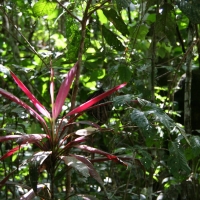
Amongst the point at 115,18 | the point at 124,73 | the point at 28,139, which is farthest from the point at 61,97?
the point at 124,73

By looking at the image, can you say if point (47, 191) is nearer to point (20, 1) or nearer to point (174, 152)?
point (174, 152)

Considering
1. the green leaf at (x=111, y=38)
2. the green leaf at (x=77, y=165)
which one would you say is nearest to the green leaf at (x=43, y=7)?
the green leaf at (x=111, y=38)

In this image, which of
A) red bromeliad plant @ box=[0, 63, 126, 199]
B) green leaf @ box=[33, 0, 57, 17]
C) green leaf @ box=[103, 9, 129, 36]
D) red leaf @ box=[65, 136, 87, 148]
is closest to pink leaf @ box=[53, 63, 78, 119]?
red bromeliad plant @ box=[0, 63, 126, 199]

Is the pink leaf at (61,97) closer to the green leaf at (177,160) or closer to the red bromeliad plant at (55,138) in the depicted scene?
the red bromeliad plant at (55,138)

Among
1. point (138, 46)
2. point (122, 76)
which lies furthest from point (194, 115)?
point (122, 76)

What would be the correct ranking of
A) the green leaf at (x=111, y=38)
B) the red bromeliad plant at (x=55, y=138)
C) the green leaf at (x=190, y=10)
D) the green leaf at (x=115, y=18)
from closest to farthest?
the red bromeliad plant at (x=55, y=138)
the green leaf at (x=190, y=10)
the green leaf at (x=115, y=18)
the green leaf at (x=111, y=38)

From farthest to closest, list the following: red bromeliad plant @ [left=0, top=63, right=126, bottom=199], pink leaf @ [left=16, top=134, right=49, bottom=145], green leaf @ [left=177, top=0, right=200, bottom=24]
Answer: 1. green leaf @ [left=177, top=0, right=200, bottom=24]
2. red bromeliad plant @ [left=0, top=63, right=126, bottom=199]
3. pink leaf @ [left=16, top=134, right=49, bottom=145]

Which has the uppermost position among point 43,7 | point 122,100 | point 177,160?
point 43,7

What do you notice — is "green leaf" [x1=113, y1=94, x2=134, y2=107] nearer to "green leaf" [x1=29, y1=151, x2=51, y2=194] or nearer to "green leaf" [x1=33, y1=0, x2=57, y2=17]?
"green leaf" [x1=29, y1=151, x2=51, y2=194]

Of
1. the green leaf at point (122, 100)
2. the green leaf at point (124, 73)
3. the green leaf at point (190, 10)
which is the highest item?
the green leaf at point (190, 10)

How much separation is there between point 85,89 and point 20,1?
0.79 m

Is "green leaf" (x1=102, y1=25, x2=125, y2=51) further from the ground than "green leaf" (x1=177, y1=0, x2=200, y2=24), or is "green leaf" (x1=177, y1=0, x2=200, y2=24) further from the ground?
"green leaf" (x1=177, y1=0, x2=200, y2=24)

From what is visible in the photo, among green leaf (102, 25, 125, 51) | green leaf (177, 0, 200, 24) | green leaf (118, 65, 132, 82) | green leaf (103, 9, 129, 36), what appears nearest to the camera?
green leaf (177, 0, 200, 24)

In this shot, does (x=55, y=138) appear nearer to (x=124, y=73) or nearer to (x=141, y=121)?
(x=141, y=121)
